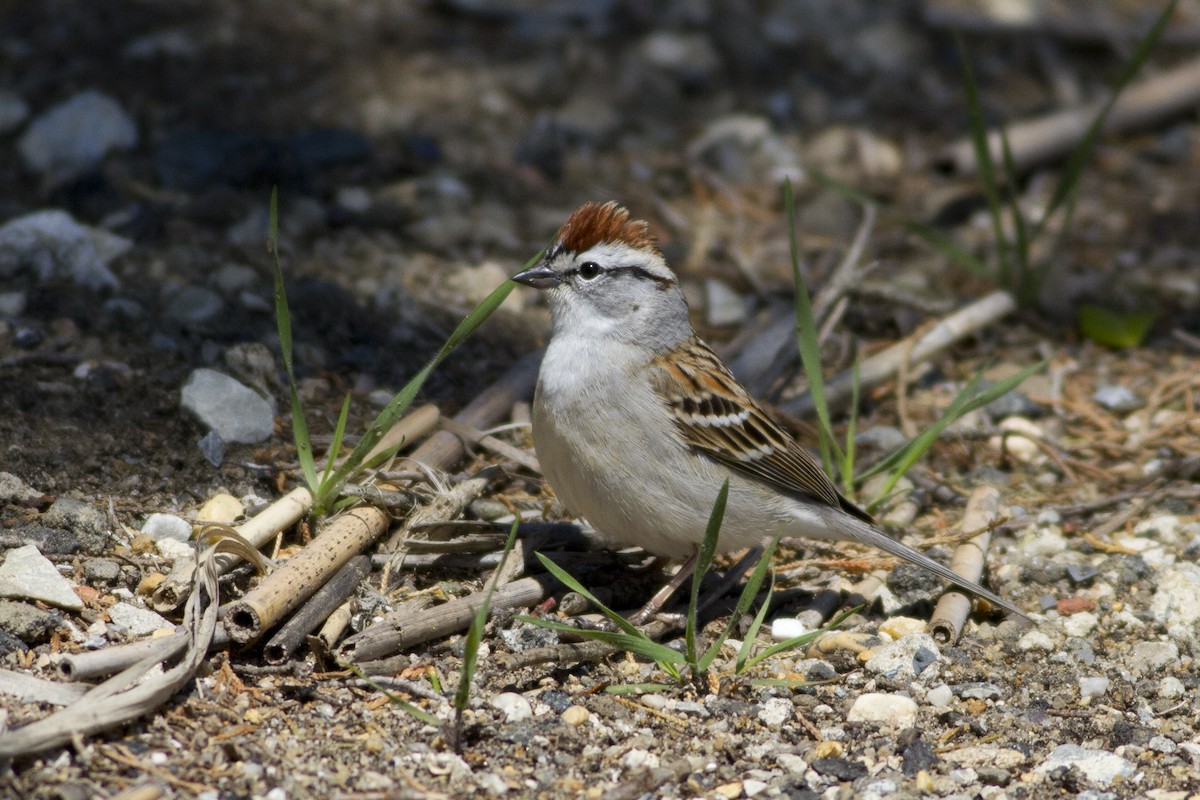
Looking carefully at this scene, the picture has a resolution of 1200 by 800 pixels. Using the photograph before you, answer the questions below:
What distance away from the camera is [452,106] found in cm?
679

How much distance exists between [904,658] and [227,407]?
7.82ft

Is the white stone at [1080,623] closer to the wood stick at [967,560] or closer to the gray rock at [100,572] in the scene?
the wood stick at [967,560]

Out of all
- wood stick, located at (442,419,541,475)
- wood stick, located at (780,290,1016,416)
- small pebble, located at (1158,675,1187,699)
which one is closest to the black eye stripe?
wood stick, located at (442,419,541,475)

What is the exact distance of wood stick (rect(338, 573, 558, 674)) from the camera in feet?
11.6

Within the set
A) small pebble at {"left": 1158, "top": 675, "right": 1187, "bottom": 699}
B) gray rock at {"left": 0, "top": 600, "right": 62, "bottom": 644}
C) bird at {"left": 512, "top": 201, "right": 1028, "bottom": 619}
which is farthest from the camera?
bird at {"left": 512, "top": 201, "right": 1028, "bottom": 619}

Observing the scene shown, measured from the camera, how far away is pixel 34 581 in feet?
11.4

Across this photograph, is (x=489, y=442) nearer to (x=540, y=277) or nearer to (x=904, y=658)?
(x=540, y=277)

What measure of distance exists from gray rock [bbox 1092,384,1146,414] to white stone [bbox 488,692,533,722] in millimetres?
3097

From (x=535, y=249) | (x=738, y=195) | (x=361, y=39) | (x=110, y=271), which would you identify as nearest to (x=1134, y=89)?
(x=738, y=195)

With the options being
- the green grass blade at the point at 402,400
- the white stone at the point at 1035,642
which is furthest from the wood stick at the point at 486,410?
the white stone at the point at 1035,642

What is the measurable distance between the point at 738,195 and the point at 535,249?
1.26 meters

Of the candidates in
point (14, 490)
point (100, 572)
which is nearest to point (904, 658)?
point (100, 572)

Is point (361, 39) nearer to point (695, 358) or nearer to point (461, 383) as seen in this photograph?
point (461, 383)

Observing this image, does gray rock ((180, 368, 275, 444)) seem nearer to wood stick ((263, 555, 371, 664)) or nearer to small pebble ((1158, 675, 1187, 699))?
wood stick ((263, 555, 371, 664))
